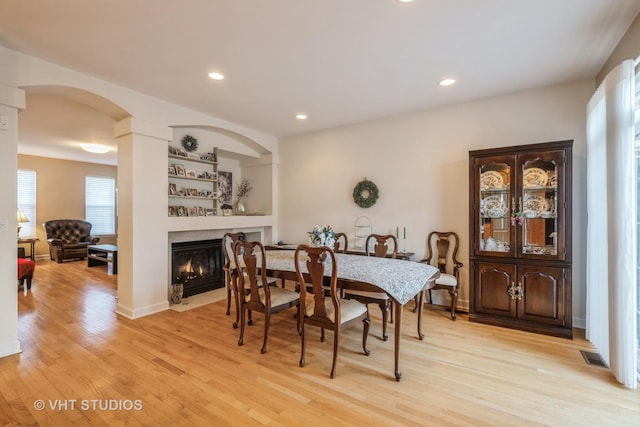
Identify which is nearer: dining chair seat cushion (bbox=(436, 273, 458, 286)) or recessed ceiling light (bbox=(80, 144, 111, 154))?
dining chair seat cushion (bbox=(436, 273, 458, 286))

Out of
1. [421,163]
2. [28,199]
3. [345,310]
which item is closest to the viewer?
[345,310]

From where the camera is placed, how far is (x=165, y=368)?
2447 millimetres

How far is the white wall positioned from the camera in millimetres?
3340

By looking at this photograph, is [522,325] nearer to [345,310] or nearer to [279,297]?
[345,310]

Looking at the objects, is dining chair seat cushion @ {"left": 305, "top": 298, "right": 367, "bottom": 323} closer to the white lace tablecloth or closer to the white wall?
the white lace tablecloth

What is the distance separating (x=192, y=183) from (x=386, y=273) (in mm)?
→ 3638

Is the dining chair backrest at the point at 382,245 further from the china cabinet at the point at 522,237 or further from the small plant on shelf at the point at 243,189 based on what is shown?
the small plant on shelf at the point at 243,189

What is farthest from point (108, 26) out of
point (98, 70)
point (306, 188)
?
point (306, 188)

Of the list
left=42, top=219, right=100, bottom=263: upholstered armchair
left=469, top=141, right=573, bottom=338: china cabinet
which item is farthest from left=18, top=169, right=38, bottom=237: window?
left=469, top=141, right=573, bottom=338: china cabinet

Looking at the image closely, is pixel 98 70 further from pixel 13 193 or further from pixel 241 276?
pixel 241 276

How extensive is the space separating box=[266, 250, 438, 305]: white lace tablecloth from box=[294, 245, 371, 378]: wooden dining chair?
192 mm

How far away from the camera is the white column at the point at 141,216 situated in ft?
11.8

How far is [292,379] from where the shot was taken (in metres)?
2.29

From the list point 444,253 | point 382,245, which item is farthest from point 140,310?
point 444,253
